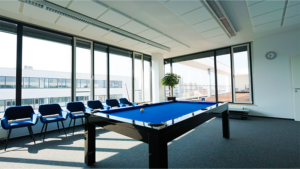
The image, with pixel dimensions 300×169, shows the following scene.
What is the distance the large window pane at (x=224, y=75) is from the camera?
19.3 ft

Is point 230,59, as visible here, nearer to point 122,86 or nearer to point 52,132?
point 122,86

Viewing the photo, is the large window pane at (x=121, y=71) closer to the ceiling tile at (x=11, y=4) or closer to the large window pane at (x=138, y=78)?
the large window pane at (x=138, y=78)

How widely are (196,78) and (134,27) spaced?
4.49 m

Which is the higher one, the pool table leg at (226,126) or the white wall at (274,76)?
the white wall at (274,76)

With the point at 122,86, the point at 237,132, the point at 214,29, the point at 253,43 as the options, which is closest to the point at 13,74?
the point at 122,86

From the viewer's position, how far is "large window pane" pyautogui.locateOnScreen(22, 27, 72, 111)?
369 cm

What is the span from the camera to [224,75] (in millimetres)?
6000

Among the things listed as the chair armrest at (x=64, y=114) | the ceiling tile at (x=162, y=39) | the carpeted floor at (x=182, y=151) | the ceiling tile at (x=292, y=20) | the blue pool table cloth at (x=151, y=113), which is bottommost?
the carpeted floor at (x=182, y=151)

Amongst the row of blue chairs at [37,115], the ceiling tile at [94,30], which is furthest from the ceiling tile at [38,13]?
the row of blue chairs at [37,115]

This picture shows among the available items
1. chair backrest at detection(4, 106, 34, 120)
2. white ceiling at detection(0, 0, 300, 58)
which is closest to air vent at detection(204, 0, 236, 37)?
white ceiling at detection(0, 0, 300, 58)

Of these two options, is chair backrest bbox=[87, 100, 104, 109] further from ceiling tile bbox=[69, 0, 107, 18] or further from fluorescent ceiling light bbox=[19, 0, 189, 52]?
ceiling tile bbox=[69, 0, 107, 18]

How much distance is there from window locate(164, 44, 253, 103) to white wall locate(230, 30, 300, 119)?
15.8 inches

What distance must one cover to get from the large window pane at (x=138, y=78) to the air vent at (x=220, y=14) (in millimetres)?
3826

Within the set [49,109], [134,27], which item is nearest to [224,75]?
[134,27]
